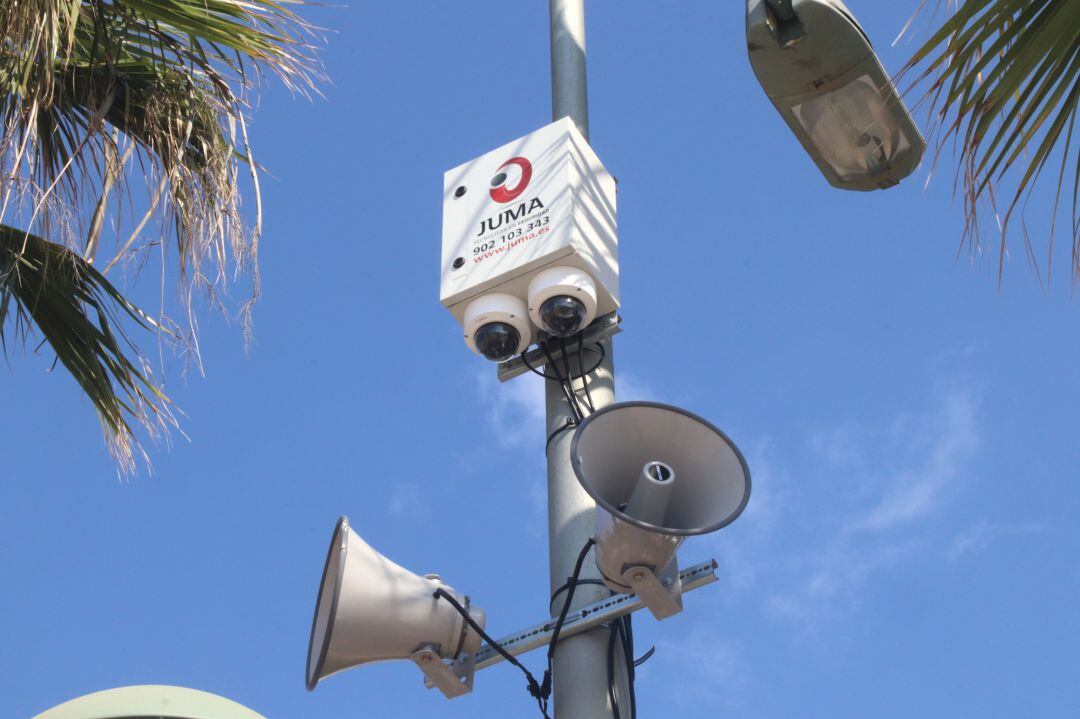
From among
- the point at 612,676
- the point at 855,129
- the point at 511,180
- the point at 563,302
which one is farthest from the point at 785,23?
the point at 612,676

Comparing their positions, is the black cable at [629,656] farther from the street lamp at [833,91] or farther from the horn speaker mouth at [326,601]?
the street lamp at [833,91]

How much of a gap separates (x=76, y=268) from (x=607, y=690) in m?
1.91

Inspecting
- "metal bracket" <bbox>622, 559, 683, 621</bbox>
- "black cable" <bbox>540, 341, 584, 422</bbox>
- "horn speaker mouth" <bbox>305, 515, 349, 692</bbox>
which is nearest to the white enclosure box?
"black cable" <bbox>540, 341, 584, 422</bbox>

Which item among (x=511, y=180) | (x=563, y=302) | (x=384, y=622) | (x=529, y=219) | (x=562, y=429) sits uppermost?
(x=511, y=180)

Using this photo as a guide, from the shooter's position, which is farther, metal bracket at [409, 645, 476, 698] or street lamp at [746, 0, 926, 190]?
metal bracket at [409, 645, 476, 698]

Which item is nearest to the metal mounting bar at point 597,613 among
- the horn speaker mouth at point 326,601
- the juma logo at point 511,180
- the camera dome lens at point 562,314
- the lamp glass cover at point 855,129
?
the horn speaker mouth at point 326,601

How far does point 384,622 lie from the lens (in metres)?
3.85

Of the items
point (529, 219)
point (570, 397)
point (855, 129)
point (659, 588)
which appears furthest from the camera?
point (529, 219)

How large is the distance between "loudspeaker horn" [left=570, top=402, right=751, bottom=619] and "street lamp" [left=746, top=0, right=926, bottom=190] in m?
0.84

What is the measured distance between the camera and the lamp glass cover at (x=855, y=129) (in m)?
3.87

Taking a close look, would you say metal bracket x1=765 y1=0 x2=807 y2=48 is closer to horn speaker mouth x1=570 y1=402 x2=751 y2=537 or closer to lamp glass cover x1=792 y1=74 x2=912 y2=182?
lamp glass cover x1=792 y1=74 x2=912 y2=182

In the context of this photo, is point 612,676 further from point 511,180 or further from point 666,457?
point 511,180

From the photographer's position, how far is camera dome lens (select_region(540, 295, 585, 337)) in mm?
→ 4348

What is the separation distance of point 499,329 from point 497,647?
1.00m
